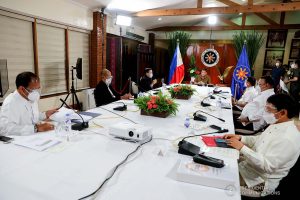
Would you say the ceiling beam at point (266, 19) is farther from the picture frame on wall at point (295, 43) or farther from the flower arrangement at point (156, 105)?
the flower arrangement at point (156, 105)

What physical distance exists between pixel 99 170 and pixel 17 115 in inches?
40.6

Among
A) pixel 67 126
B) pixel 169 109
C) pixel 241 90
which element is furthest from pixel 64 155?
pixel 241 90

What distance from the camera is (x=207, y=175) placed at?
3.40 feet

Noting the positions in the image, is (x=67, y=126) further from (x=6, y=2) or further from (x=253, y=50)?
(x=253, y=50)

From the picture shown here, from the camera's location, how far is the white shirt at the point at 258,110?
2748mm

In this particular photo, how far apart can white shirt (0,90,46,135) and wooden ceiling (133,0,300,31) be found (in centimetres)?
437

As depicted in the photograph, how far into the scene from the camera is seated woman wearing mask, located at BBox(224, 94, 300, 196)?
1.21 metres

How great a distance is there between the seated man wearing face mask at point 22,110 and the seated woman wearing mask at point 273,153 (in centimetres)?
149

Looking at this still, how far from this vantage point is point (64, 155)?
1.31 meters

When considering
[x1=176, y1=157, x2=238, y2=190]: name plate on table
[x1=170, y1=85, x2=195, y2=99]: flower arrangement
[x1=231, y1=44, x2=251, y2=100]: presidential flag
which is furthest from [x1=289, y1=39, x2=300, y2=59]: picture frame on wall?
[x1=176, y1=157, x2=238, y2=190]: name plate on table

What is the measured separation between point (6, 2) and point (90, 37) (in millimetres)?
2134

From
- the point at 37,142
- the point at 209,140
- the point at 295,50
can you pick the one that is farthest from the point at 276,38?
the point at 37,142

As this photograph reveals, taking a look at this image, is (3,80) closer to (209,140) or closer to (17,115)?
(17,115)

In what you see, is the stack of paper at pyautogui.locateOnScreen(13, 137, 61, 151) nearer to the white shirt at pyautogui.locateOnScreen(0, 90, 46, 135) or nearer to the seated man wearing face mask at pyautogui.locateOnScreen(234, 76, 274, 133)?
the white shirt at pyautogui.locateOnScreen(0, 90, 46, 135)
